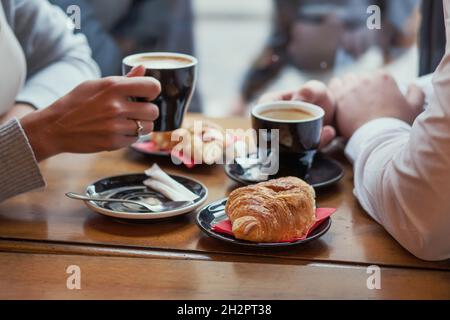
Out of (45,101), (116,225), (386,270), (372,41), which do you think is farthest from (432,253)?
(372,41)

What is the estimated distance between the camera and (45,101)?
1.38 metres

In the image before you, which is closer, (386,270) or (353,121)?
(386,270)

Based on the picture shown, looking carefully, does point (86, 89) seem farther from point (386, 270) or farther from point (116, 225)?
point (386, 270)

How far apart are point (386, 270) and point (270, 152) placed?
31 centimetres

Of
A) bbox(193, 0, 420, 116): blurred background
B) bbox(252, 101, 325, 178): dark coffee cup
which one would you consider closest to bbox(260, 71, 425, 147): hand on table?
bbox(252, 101, 325, 178): dark coffee cup

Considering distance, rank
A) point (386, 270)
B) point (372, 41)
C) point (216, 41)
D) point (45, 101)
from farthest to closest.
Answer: point (216, 41), point (372, 41), point (45, 101), point (386, 270)

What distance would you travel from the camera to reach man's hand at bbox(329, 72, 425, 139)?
1.17 metres

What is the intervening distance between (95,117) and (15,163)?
0.44 ft

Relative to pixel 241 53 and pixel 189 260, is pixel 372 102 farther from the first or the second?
pixel 241 53

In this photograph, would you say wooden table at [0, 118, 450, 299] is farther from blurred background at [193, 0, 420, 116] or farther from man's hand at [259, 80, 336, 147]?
blurred background at [193, 0, 420, 116]

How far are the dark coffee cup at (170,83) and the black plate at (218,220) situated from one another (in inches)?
7.1

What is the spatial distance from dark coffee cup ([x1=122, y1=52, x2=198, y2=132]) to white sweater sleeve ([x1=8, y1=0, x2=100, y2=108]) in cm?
40

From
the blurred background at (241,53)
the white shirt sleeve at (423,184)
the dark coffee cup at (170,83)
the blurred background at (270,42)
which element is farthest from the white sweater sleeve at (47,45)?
the blurred background at (241,53)

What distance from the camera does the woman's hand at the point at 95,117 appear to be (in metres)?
1.01
